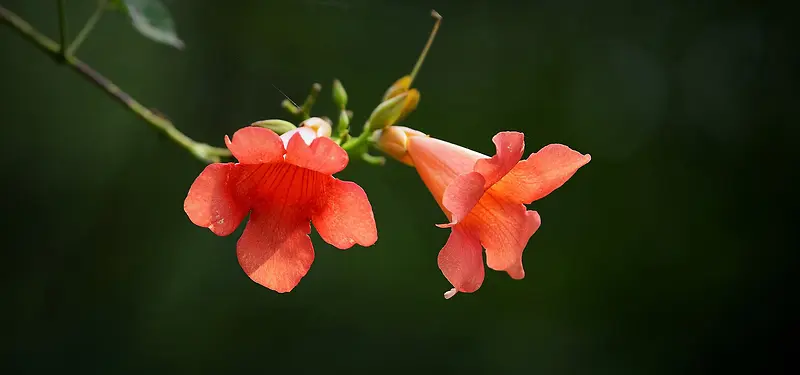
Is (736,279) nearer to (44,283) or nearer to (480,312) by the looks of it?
(480,312)

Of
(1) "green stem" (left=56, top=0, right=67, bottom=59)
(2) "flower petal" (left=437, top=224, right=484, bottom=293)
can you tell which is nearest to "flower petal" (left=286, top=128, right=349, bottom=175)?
(2) "flower petal" (left=437, top=224, right=484, bottom=293)

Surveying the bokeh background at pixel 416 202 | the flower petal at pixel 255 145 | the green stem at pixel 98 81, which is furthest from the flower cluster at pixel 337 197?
the bokeh background at pixel 416 202

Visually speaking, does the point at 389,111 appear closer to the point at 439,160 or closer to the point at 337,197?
the point at 439,160

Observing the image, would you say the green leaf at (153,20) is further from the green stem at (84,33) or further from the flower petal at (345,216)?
the flower petal at (345,216)

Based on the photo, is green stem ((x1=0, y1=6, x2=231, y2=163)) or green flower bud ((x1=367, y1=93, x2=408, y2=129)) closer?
green flower bud ((x1=367, y1=93, x2=408, y2=129))

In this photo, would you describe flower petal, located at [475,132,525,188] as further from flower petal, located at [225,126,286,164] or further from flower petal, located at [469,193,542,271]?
flower petal, located at [225,126,286,164]

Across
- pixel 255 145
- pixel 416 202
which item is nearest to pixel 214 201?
pixel 255 145
